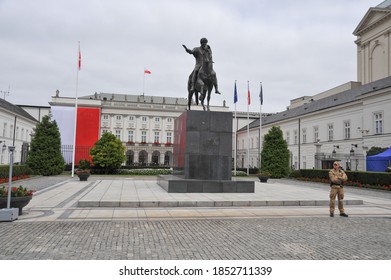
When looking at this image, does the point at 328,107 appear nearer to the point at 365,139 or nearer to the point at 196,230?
the point at 365,139

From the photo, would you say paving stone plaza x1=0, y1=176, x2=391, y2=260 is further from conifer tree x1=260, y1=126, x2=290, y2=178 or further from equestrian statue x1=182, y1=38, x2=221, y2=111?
conifer tree x1=260, y1=126, x2=290, y2=178

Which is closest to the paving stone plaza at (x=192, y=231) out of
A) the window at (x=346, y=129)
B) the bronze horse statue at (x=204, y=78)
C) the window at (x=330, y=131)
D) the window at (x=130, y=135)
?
the bronze horse statue at (x=204, y=78)

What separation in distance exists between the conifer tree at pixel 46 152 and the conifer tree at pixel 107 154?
4170mm

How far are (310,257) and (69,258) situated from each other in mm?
3857

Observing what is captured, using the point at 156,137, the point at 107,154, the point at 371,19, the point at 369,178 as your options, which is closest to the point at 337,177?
the point at 369,178

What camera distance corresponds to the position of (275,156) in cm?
3416

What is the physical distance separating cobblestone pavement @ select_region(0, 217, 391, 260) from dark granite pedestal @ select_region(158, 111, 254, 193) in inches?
213

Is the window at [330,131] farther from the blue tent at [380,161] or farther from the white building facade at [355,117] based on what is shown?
the blue tent at [380,161]

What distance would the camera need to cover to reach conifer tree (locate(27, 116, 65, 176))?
31.0m

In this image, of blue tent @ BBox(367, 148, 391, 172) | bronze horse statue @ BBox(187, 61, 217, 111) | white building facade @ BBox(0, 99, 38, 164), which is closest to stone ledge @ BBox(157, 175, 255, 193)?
bronze horse statue @ BBox(187, 61, 217, 111)

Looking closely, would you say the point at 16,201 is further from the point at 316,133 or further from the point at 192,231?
the point at 316,133

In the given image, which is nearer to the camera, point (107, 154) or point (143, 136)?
point (107, 154)

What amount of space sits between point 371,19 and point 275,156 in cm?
2892

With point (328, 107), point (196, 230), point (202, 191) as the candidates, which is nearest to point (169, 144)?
point (328, 107)
